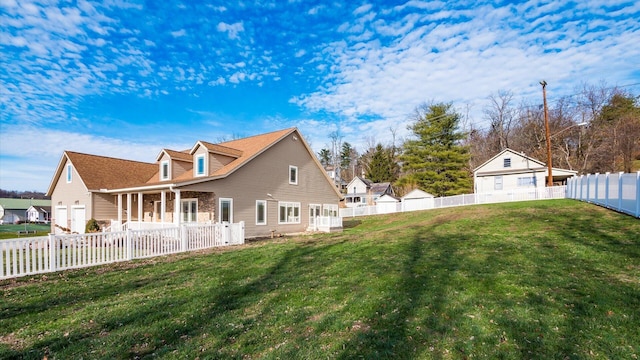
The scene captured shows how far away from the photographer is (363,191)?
164ft

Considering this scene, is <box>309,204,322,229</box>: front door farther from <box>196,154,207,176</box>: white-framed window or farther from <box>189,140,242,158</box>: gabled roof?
<box>196,154,207,176</box>: white-framed window

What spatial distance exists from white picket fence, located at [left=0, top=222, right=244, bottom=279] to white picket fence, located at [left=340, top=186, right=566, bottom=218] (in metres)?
19.1

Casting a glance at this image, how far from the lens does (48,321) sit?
4.93 metres

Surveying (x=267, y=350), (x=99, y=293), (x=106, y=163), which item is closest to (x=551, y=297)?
(x=267, y=350)

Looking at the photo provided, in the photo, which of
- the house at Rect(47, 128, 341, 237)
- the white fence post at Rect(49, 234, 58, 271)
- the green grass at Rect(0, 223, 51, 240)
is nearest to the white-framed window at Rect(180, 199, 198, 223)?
the house at Rect(47, 128, 341, 237)

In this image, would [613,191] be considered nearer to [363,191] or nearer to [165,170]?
[165,170]

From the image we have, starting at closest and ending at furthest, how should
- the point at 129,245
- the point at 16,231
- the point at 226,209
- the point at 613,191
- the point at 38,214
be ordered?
the point at 129,245, the point at 613,191, the point at 226,209, the point at 16,231, the point at 38,214

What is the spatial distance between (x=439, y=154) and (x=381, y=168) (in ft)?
56.5

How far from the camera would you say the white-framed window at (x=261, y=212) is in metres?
18.4

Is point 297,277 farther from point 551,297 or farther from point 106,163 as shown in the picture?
point 106,163

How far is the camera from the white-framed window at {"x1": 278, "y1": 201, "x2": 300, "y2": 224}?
781 inches

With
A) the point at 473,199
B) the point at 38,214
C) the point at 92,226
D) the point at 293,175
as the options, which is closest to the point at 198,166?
the point at 293,175

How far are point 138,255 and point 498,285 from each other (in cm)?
1045

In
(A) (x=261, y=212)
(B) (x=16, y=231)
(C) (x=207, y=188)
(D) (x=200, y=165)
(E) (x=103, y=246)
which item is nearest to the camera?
(E) (x=103, y=246)
